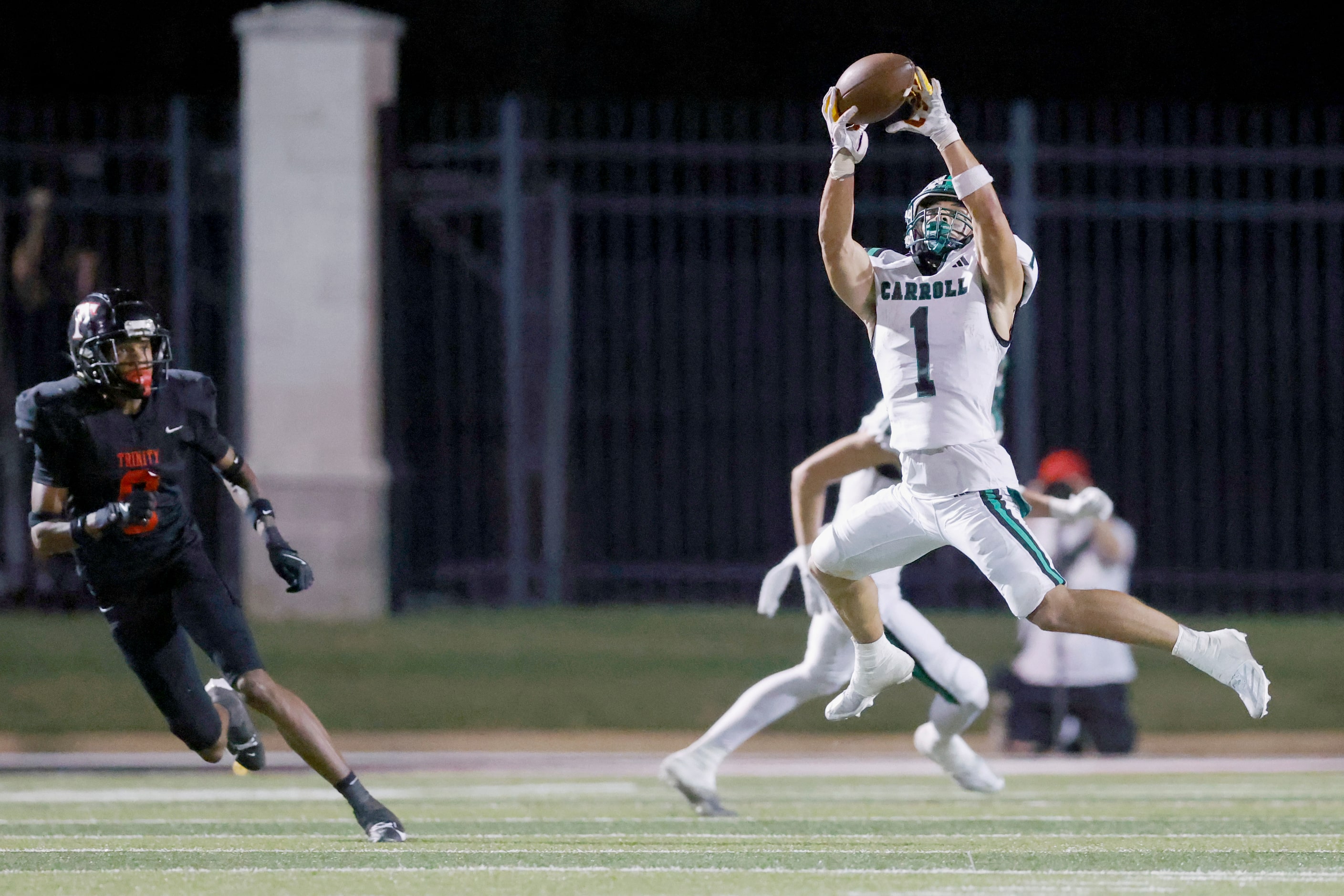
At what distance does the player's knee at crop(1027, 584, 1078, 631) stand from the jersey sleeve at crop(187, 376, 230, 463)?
2.65 m

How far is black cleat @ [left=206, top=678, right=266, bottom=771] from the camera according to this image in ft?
24.2

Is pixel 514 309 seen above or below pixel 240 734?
above

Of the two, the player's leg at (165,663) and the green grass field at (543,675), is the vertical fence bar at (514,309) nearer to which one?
the green grass field at (543,675)

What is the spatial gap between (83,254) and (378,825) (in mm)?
6484

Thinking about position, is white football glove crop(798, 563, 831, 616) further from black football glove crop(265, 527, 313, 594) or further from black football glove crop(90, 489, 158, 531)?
black football glove crop(90, 489, 158, 531)

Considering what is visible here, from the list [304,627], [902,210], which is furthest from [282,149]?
[902,210]

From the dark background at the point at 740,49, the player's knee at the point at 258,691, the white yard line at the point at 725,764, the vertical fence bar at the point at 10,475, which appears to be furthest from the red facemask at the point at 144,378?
the dark background at the point at 740,49

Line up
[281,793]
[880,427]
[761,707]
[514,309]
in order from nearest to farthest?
1. [880,427]
2. [761,707]
3. [281,793]
4. [514,309]

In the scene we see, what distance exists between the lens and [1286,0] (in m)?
17.1

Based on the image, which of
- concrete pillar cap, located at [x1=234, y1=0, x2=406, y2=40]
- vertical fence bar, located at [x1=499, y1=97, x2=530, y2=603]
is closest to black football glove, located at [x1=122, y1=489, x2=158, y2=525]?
vertical fence bar, located at [x1=499, y1=97, x2=530, y2=603]

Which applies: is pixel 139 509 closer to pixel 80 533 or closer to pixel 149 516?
pixel 149 516

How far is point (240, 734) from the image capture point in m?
7.38

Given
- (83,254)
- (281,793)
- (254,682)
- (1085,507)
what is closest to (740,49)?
(83,254)

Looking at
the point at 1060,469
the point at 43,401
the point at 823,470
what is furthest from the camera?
the point at 1060,469
